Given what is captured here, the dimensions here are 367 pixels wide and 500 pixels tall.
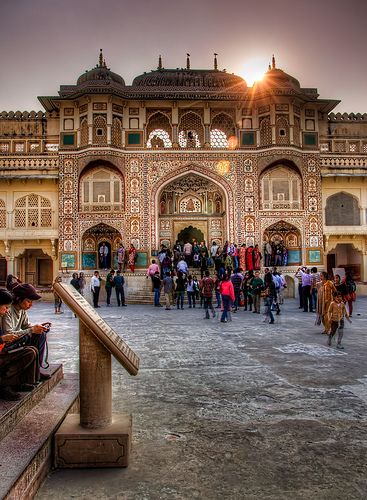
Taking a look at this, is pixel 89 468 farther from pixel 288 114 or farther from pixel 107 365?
pixel 288 114

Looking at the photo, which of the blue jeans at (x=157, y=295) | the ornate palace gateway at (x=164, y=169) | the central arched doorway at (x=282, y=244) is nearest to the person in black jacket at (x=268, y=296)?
the blue jeans at (x=157, y=295)

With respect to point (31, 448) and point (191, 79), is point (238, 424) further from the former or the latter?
point (191, 79)

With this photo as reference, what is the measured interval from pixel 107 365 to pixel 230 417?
52.6 inches

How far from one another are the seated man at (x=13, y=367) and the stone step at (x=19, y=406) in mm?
66

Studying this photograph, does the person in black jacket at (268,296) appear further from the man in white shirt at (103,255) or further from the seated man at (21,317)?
the man in white shirt at (103,255)

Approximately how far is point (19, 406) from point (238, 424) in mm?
1731

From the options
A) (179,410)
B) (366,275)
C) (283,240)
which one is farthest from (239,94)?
(179,410)

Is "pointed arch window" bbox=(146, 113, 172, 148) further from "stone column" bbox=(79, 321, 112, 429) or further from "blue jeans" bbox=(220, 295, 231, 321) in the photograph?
"stone column" bbox=(79, 321, 112, 429)

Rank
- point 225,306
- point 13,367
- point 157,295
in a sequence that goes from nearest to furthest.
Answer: point 13,367 → point 225,306 → point 157,295

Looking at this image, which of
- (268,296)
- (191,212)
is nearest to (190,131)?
(191,212)

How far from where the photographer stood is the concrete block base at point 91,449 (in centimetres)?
275

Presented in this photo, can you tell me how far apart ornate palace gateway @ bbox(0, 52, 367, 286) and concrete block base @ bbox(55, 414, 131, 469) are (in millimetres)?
18023

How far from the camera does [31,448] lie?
254cm

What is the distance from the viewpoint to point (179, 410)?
151 inches
